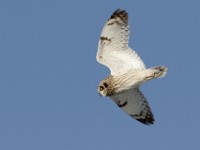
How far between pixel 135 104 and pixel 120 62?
1.79 meters

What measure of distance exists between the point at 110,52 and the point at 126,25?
2.77ft

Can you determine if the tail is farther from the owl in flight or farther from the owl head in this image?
the owl head

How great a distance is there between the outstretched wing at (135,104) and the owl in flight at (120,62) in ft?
0.92

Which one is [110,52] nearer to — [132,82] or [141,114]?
[132,82]

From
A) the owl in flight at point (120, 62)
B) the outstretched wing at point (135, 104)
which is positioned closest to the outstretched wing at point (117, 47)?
the owl in flight at point (120, 62)

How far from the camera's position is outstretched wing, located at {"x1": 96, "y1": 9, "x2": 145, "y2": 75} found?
1709 cm

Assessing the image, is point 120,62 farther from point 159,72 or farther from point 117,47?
point 159,72

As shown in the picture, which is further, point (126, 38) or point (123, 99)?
point (123, 99)

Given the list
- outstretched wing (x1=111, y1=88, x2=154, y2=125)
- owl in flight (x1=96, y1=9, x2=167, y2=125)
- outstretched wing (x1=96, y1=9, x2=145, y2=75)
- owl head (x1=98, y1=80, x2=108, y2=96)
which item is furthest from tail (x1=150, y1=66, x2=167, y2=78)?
outstretched wing (x1=111, y1=88, x2=154, y2=125)

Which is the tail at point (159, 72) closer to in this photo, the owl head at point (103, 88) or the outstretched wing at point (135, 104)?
the owl head at point (103, 88)

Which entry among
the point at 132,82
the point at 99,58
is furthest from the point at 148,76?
the point at 99,58

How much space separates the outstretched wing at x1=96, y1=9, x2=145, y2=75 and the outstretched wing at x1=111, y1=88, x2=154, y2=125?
43.5 inches

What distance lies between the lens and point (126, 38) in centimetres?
1712

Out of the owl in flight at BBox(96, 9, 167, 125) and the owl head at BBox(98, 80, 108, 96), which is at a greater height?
the owl in flight at BBox(96, 9, 167, 125)
